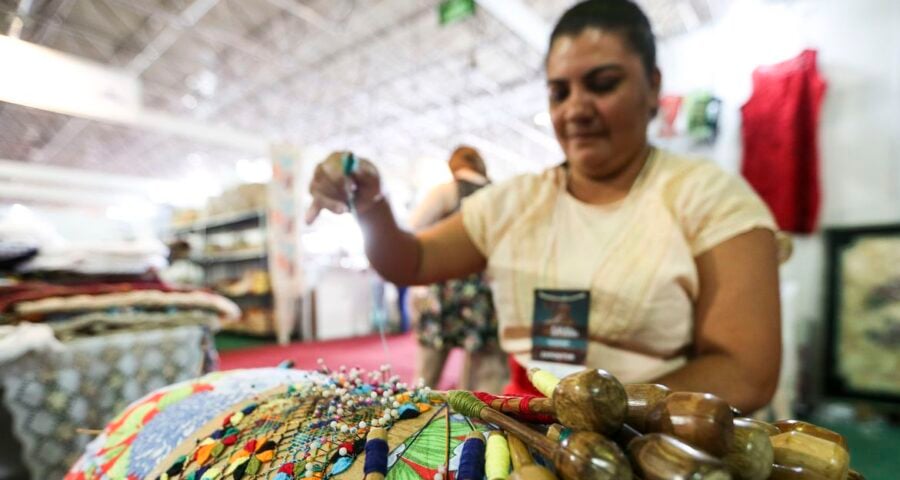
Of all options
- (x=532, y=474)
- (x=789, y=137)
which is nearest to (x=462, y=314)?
(x=532, y=474)

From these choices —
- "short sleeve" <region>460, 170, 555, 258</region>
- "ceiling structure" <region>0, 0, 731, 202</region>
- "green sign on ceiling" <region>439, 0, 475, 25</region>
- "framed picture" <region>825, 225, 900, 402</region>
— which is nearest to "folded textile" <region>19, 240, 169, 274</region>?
"ceiling structure" <region>0, 0, 731, 202</region>

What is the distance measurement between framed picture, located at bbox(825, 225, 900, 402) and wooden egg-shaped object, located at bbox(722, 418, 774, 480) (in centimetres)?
290

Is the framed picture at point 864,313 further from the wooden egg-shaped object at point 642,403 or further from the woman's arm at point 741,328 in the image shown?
the wooden egg-shaped object at point 642,403

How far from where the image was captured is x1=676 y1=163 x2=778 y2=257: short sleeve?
2.23 ft

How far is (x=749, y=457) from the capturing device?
24 centimetres

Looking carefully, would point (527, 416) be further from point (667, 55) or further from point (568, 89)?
point (667, 55)

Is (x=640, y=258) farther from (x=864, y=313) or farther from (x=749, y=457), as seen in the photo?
(x=864, y=313)

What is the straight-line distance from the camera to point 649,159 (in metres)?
0.83

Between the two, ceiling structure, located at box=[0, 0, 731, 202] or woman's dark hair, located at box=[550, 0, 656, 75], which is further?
woman's dark hair, located at box=[550, 0, 656, 75]

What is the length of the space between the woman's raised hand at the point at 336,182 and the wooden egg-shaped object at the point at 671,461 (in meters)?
0.56

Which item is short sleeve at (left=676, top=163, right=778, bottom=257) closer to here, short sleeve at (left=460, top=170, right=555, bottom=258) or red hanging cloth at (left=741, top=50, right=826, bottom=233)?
short sleeve at (left=460, top=170, right=555, bottom=258)

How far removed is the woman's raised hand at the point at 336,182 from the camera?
67 cm

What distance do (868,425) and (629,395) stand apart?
296 centimetres

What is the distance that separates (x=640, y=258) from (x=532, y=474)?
0.55 meters
